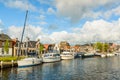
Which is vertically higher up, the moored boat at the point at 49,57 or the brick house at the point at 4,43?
the brick house at the point at 4,43

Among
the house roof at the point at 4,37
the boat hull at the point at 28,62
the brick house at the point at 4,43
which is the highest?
the house roof at the point at 4,37

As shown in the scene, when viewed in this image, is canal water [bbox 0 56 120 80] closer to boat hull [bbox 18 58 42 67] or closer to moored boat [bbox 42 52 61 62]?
boat hull [bbox 18 58 42 67]

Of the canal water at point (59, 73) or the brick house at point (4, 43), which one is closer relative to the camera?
the canal water at point (59, 73)

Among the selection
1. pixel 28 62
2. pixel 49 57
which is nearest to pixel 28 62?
pixel 28 62

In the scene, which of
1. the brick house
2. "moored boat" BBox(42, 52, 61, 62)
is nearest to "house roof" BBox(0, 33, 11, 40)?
the brick house

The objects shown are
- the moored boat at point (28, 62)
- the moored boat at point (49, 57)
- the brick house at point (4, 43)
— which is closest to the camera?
the moored boat at point (28, 62)

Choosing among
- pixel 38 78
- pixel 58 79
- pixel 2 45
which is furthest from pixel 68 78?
pixel 2 45

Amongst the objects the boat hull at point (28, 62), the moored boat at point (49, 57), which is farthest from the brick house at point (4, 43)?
the boat hull at point (28, 62)

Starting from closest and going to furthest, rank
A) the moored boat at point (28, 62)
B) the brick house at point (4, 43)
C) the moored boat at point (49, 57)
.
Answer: the moored boat at point (28, 62) < the moored boat at point (49, 57) < the brick house at point (4, 43)

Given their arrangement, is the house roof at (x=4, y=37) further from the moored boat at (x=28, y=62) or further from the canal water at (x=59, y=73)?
the canal water at (x=59, y=73)

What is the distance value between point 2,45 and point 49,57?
79.3 feet

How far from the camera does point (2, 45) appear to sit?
107 m

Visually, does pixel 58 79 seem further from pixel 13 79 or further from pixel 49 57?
pixel 49 57

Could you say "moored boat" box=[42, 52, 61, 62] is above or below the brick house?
below
